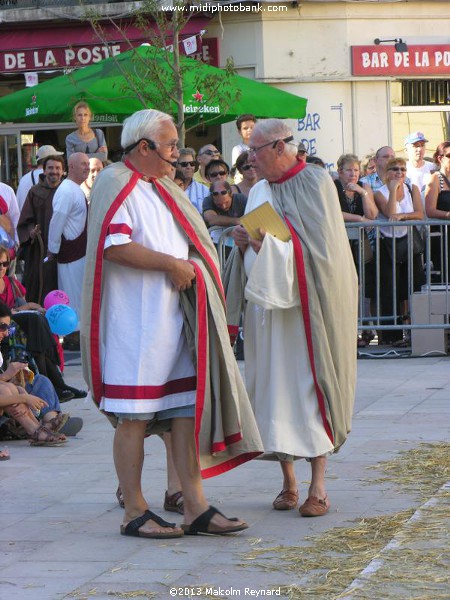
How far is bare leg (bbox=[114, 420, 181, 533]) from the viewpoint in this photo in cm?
623

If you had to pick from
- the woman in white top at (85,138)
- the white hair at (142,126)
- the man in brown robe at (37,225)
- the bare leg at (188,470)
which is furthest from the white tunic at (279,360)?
the woman in white top at (85,138)

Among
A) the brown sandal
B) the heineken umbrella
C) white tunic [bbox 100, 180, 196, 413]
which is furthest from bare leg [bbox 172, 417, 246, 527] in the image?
the heineken umbrella

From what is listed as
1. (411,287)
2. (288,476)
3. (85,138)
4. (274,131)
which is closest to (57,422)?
(288,476)

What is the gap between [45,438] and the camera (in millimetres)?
8820

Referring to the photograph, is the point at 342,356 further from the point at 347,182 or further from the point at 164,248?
the point at 347,182

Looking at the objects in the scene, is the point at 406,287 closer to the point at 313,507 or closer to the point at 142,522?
the point at 313,507

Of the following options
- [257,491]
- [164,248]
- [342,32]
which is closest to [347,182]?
[257,491]

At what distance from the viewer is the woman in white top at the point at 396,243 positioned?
44.0 feet

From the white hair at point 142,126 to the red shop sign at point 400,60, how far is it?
16667 mm

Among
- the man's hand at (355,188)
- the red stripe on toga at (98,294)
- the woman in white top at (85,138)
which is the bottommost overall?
the red stripe on toga at (98,294)

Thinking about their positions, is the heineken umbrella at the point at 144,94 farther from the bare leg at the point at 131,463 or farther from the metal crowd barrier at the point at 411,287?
the bare leg at the point at 131,463

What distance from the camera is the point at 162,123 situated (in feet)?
20.7

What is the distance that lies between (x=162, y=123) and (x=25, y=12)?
60.0ft

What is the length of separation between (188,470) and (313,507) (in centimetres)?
69
